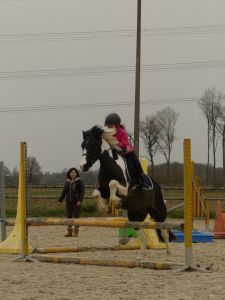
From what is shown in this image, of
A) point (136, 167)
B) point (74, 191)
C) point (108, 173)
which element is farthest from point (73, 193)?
point (108, 173)

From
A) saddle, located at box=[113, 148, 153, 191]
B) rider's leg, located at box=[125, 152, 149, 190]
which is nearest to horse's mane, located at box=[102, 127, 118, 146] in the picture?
saddle, located at box=[113, 148, 153, 191]

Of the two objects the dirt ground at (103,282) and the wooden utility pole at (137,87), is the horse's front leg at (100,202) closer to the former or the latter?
the dirt ground at (103,282)

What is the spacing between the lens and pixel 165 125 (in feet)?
156

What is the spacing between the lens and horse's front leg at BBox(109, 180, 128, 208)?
8.32 meters

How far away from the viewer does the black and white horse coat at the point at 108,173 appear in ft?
27.6

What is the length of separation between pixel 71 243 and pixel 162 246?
2.42m

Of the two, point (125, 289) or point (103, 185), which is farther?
point (103, 185)

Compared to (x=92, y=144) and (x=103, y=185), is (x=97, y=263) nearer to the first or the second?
(x=103, y=185)

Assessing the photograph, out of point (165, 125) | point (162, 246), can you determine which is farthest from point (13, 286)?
point (165, 125)

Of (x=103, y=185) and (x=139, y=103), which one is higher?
(x=139, y=103)

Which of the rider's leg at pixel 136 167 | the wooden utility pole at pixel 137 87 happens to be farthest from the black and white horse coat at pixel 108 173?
the wooden utility pole at pixel 137 87

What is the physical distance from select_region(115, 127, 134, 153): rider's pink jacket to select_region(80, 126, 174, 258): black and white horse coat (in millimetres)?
118

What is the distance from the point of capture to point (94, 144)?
856cm

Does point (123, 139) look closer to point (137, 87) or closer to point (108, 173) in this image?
point (108, 173)
